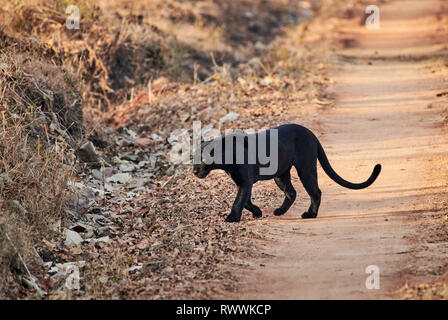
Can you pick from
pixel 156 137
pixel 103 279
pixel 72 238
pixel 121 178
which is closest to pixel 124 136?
pixel 156 137

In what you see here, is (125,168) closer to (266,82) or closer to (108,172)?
(108,172)

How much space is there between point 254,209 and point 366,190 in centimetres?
171

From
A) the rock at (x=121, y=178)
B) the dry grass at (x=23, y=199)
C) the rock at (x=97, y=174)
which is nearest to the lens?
the dry grass at (x=23, y=199)

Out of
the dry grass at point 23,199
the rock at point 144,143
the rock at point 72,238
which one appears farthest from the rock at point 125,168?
the rock at point 72,238

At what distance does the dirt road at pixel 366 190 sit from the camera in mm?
5156

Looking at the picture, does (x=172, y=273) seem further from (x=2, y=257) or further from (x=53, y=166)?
(x=53, y=166)

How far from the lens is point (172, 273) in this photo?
541 cm

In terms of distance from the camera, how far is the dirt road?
5.16m

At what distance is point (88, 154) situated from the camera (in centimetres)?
879

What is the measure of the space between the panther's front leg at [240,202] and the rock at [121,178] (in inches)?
104

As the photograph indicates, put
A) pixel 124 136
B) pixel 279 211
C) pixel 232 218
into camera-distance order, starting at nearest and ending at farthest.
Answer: pixel 232 218 < pixel 279 211 < pixel 124 136

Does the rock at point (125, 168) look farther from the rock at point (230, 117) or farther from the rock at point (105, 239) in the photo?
the rock at point (105, 239)

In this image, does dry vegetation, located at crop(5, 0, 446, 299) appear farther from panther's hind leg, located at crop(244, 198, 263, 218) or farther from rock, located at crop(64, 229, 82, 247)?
panther's hind leg, located at crop(244, 198, 263, 218)

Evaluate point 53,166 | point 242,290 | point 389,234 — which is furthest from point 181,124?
point 242,290
